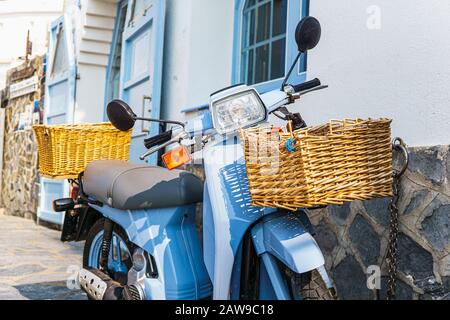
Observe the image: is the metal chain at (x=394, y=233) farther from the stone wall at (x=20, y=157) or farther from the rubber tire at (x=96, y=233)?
the stone wall at (x=20, y=157)

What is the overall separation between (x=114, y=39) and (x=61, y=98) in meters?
1.14

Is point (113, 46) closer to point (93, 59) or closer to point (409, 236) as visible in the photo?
point (93, 59)

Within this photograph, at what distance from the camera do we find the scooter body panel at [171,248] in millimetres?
2365

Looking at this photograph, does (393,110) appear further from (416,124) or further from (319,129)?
(319,129)

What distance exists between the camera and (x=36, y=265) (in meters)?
4.32

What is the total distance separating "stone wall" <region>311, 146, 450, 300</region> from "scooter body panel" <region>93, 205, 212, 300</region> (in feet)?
2.45

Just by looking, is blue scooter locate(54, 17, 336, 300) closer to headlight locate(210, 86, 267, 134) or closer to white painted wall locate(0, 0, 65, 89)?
headlight locate(210, 86, 267, 134)

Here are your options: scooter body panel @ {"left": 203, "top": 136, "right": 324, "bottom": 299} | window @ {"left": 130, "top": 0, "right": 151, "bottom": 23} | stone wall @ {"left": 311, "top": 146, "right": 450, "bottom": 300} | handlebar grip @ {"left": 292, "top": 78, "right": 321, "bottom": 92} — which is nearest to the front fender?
scooter body panel @ {"left": 203, "top": 136, "right": 324, "bottom": 299}

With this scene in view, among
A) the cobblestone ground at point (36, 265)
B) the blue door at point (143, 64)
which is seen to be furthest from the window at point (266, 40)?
the cobblestone ground at point (36, 265)

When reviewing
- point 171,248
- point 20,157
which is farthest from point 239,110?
point 20,157

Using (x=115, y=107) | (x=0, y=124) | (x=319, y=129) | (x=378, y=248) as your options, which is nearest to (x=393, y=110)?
(x=378, y=248)

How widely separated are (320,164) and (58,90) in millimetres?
6358

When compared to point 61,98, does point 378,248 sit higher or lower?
lower

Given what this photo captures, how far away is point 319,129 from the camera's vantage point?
1.66m
